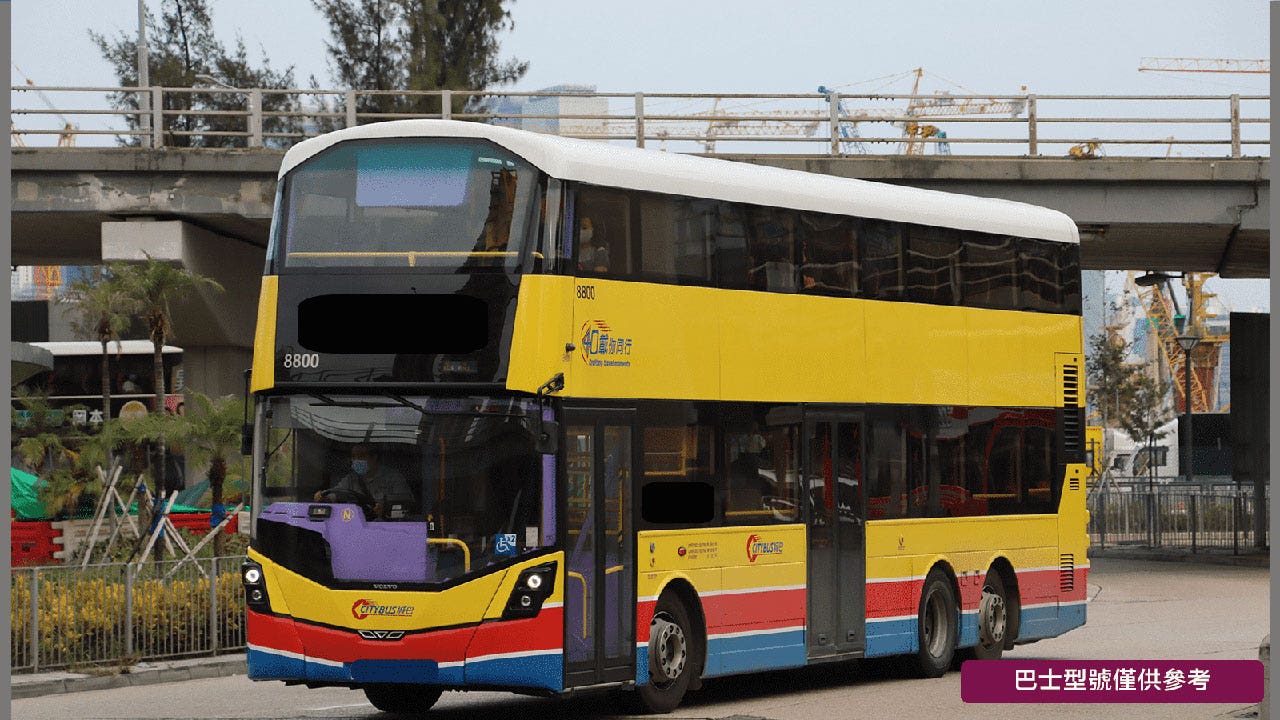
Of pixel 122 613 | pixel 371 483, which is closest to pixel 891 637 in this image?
pixel 371 483

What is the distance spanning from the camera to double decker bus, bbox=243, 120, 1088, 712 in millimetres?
13188

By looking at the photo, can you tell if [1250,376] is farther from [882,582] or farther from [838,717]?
[838,717]

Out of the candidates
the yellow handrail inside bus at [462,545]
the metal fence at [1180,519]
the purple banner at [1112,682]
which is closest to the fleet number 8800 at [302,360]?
the yellow handrail inside bus at [462,545]

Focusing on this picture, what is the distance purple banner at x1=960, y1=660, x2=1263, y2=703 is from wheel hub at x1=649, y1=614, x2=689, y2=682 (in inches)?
92.4

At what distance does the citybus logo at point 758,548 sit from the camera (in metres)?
15.4

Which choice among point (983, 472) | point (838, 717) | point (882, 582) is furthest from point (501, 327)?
point (983, 472)

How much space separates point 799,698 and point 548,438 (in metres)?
3.99

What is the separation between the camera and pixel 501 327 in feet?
43.6

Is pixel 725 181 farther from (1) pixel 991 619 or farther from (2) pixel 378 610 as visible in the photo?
(1) pixel 991 619

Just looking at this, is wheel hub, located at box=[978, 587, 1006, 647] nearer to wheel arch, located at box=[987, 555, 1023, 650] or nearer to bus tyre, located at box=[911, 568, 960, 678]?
wheel arch, located at box=[987, 555, 1023, 650]

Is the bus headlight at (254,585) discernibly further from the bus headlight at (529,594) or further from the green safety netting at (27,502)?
the green safety netting at (27,502)

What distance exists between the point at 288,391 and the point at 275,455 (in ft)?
1.52

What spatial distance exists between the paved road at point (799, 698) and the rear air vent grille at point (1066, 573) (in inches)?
37.8

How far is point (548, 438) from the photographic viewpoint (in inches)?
523
